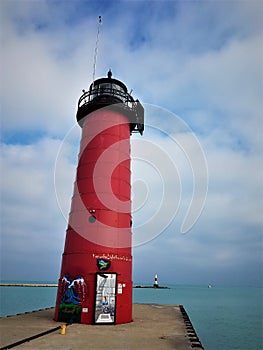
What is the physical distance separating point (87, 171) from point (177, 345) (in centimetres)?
1070

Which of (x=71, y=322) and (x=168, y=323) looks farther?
(x=168, y=323)

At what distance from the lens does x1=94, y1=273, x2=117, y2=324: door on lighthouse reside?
15578 mm

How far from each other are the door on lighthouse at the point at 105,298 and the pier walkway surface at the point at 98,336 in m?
0.53

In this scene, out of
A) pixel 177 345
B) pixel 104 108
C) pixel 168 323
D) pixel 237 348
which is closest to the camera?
pixel 177 345

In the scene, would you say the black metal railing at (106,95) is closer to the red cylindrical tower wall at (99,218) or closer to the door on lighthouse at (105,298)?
the red cylindrical tower wall at (99,218)

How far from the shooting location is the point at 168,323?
16.9 meters

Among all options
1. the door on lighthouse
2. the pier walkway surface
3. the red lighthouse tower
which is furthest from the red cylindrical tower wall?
the pier walkway surface

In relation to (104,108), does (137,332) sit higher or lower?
lower

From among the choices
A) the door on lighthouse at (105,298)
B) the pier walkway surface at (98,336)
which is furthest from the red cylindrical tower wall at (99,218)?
the pier walkway surface at (98,336)

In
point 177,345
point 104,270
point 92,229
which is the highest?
point 92,229

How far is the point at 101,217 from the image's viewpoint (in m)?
17.2

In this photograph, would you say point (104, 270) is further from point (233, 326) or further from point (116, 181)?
point (233, 326)

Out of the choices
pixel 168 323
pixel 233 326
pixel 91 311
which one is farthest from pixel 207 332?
pixel 91 311

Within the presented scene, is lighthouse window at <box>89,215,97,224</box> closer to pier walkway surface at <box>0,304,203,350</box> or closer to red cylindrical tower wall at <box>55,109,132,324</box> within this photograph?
red cylindrical tower wall at <box>55,109,132,324</box>
